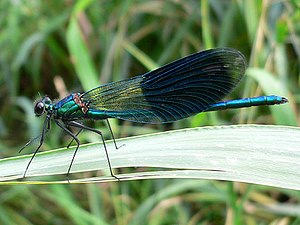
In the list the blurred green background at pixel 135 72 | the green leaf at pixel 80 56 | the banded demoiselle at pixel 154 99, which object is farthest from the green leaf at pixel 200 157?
the green leaf at pixel 80 56

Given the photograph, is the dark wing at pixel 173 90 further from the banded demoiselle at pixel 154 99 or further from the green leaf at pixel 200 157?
the green leaf at pixel 200 157

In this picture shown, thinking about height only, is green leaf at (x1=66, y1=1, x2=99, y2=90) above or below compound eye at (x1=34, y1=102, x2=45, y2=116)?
above

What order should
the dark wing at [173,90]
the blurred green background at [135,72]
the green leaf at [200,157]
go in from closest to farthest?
the green leaf at [200,157] → the dark wing at [173,90] → the blurred green background at [135,72]

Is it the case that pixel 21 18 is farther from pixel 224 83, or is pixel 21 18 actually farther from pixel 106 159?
pixel 106 159

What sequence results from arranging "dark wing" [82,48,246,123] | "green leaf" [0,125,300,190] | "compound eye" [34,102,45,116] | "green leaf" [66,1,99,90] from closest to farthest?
"green leaf" [0,125,300,190], "dark wing" [82,48,246,123], "compound eye" [34,102,45,116], "green leaf" [66,1,99,90]

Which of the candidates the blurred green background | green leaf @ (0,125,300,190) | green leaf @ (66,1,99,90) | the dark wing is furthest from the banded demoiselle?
green leaf @ (66,1,99,90)

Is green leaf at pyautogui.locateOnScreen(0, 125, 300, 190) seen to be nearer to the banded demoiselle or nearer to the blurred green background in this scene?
the banded demoiselle
